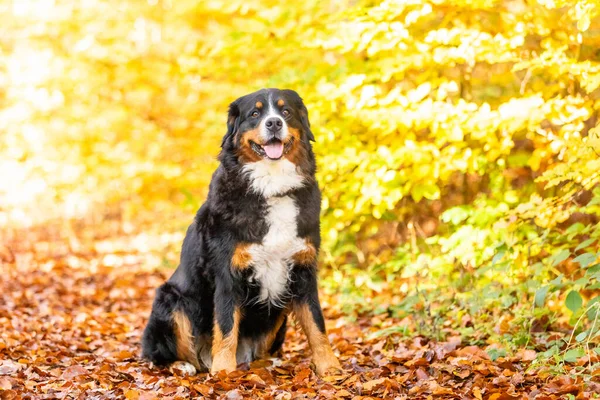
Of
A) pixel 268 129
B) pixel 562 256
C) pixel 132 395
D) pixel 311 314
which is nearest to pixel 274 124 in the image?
pixel 268 129

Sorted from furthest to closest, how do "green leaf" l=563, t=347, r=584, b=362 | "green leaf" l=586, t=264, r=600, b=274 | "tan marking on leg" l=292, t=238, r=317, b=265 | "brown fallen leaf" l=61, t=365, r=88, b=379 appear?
"tan marking on leg" l=292, t=238, r=317, b=265 < "brown fallen leaf" l=61, t=365, r=88, b=379 < "green leaf" l=586, t=264, r=600, b=274 < "green leaf" l=563, t=347, r=584, b=362

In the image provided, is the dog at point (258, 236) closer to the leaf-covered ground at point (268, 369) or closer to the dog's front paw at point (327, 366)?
the dog's front paw at point (327, 366)

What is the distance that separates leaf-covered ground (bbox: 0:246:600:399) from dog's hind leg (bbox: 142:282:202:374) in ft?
0.38

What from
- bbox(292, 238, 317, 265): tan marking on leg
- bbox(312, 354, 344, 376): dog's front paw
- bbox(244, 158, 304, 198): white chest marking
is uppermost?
bbox(244, 158, 304, 198): white chest marking

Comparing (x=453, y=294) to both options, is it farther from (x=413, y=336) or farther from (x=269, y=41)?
(x=269, y=41)

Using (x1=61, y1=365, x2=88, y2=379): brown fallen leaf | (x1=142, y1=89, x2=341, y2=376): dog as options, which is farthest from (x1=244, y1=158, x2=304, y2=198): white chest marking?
(x1=61, y1=365, x2=88, y2=379): brown fallen leaf

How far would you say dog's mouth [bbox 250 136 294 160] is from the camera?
427 centimetres

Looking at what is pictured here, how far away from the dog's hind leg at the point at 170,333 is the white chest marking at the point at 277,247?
62 cm

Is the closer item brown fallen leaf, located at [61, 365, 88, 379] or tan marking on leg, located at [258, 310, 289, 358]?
brown fallen leaf, located at [61, 365, 88, 379]

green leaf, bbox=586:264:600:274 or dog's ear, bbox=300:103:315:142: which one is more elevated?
dog's ear, bbox=300:103:315:142

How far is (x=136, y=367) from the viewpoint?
4633 mm

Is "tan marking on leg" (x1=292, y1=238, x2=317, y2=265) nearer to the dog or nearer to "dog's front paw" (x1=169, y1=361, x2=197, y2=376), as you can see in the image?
the dog

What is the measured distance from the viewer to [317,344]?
4344 millimetres

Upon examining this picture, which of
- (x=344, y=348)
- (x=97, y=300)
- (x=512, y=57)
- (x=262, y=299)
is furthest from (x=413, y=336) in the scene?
(x=97, y=300)
